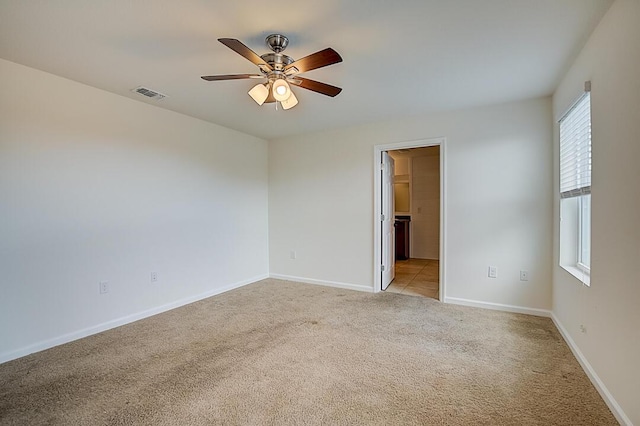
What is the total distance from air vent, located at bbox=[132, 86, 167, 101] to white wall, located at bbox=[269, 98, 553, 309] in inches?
84.9

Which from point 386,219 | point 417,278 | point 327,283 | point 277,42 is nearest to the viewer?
point 277,42

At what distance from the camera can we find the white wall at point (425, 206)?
6910mm

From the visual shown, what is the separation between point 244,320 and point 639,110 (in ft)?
11.1

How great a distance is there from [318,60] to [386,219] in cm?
285

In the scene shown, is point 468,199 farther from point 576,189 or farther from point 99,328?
point 99,328

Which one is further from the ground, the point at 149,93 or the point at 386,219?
the point at 149,93

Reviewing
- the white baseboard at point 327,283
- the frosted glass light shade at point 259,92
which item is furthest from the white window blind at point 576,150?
the white baseboard at point 327,283

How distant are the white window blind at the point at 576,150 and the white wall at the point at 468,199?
0.43 metres

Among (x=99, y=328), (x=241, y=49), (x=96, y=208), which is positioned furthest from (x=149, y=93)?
(x=99, y=328)

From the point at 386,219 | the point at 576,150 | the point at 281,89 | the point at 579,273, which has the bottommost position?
the point at 579,273

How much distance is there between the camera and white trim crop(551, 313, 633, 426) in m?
1.62

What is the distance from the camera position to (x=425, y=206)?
706 centimetres

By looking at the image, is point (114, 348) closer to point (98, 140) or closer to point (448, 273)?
point (98, 140)

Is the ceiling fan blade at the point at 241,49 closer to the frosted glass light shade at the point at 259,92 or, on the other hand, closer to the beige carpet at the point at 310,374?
the frosted glass light shade at the point at 259,92
